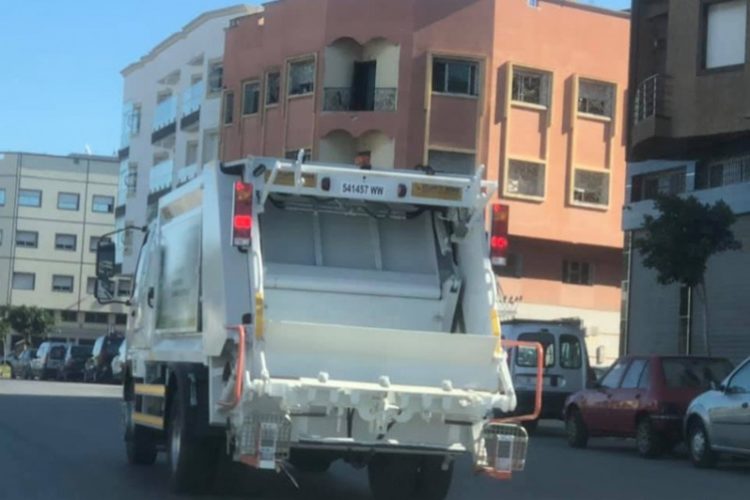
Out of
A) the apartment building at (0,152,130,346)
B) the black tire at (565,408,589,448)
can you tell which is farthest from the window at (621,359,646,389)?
the apartment building at (0,152,130,346)

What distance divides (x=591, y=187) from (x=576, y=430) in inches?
930

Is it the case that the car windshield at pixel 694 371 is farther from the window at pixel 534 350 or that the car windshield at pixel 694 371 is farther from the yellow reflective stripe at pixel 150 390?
the yellow reflective stripe at pixel 150 390

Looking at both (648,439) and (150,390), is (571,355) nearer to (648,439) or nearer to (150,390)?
(648,439)

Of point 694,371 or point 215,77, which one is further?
point 215,77

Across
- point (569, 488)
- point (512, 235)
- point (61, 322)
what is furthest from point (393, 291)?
point (61, 322)

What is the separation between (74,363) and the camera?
50.3m

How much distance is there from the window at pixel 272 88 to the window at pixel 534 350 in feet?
76.8

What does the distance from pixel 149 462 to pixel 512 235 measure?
2881cm

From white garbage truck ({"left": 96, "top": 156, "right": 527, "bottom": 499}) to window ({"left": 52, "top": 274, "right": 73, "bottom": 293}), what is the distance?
7406 centimetres

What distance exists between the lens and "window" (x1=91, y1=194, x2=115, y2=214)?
8681 cm

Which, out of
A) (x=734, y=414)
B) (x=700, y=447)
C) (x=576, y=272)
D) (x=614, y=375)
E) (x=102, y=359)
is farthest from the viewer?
(x=576, y=272)

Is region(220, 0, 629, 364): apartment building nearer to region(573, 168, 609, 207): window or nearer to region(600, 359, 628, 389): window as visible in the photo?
region(573, 168, 609, 207): window

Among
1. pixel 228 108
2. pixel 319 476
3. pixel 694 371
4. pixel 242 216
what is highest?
pixel 228 108

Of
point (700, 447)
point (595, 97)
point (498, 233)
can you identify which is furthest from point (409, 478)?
point (595, 97)
